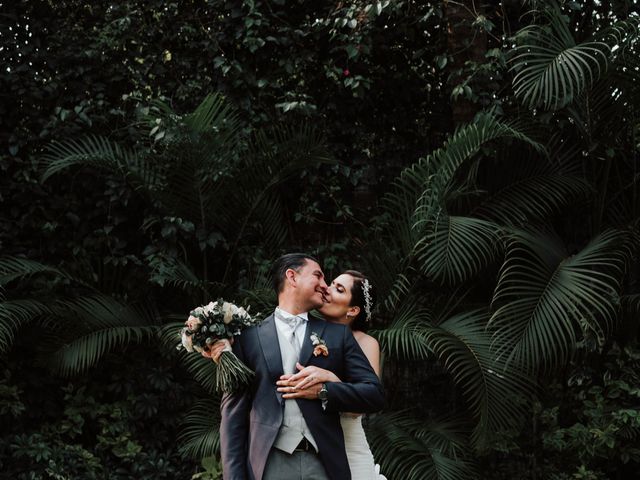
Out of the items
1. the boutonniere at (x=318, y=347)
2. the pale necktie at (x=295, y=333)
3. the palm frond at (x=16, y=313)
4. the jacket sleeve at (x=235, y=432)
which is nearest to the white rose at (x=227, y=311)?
the jacket sleeve at (x=235, y=432)

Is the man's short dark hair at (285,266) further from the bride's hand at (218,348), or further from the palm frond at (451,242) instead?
the palm frond at (451,242)

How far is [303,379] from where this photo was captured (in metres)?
3.16

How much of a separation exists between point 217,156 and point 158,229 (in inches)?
41.7

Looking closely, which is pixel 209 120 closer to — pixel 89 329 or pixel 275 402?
pixel 89 329

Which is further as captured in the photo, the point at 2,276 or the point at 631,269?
the point at 631,269

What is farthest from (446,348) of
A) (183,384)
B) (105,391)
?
(105,391)

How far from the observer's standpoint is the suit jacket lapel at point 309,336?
3279 mm

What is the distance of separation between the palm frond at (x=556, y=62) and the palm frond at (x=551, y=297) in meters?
0.95

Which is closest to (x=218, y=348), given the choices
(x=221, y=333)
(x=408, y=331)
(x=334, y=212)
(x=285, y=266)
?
(x=221, y=333)

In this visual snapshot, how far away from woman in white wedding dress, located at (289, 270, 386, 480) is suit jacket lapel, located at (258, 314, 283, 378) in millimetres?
544

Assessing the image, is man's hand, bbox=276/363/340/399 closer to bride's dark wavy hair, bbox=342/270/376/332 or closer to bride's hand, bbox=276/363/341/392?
bride's hand, bbox=276/363/341/392

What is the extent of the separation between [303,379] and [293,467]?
1.03 feet

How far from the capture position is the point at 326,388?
3.18m

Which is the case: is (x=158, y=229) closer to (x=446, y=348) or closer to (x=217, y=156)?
(x=217, y=156)
